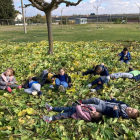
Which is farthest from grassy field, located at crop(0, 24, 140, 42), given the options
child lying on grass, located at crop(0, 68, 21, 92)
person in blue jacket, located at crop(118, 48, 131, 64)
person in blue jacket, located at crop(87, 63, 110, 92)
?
child lying on grass, located at crop(0, 68, 21, 92)

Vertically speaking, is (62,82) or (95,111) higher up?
(62,82)

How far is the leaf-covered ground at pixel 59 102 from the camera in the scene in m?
2.85

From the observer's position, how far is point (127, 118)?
3.23 m

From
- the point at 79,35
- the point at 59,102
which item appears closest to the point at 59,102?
the point at 59,102

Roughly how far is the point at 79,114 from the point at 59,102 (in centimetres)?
81

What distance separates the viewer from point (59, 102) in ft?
12.9

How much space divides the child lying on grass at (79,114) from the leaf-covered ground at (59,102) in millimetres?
111

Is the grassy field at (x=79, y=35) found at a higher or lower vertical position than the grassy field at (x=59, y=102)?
higher

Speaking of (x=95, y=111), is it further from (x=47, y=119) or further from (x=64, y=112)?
(x=47, y=119)

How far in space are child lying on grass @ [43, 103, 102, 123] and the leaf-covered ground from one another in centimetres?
11

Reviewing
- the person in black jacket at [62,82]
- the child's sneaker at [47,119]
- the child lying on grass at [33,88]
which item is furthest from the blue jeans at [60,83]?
the child's sneaker at [47,119]

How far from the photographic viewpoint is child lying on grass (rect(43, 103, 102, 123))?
10.5 feet

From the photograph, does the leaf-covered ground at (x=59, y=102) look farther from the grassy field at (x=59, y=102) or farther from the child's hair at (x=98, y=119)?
the child's hair at (x=98, y=119)

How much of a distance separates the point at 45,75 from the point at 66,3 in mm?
3548
